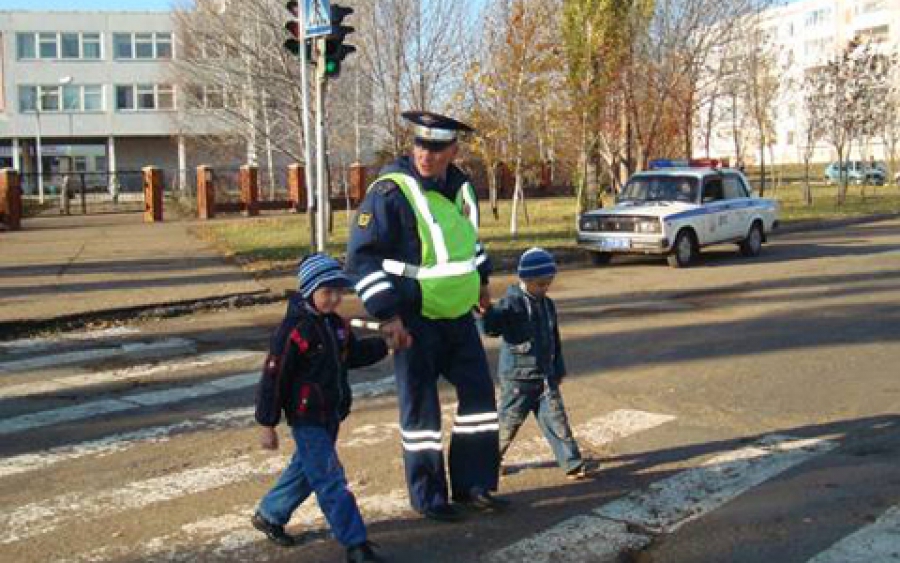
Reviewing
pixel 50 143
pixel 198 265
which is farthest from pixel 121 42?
pixel 198 265

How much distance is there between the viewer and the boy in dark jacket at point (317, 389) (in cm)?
431

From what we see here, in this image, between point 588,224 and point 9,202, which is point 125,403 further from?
point 9,202

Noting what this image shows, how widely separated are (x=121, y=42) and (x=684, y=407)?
65.4m

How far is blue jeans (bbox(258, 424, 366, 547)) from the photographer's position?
430cm

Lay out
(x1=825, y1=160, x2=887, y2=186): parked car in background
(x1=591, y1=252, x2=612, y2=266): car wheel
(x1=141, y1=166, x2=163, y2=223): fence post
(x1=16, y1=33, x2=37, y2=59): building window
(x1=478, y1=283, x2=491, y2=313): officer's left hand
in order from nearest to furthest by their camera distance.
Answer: (x1=478, y1=283, x2=491, y2=313): officer's left hand
(x1=591, y1=252, x2=612, y2=266): car wheel
(x1=141, y1=166, x2=163, y2=223): fence post
(x1=825, y1=160, x2=887, y2=186): parked car in background
(x1=16, y1=33, x2=37, y2=59): building window

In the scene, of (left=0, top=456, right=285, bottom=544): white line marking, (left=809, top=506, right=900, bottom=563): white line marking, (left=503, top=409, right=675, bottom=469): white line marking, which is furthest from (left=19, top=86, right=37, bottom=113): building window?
(left=809, top=506, right=900, bottom=563): white line marking

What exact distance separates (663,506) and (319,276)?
2.18 metres

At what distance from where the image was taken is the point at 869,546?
14.6 feet

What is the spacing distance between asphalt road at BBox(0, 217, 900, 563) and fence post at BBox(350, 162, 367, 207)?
24002mm

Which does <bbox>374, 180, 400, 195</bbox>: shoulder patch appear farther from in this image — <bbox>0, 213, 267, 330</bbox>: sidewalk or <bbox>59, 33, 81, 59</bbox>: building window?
<bbox>59, 33, 81, 59</bbox>: building window

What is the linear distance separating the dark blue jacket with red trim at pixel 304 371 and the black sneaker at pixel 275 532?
566mm

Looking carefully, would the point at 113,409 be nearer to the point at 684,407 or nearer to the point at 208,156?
the point at 684,407

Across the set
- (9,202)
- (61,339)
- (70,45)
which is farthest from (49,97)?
(61,339)

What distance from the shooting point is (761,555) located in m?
4.40
